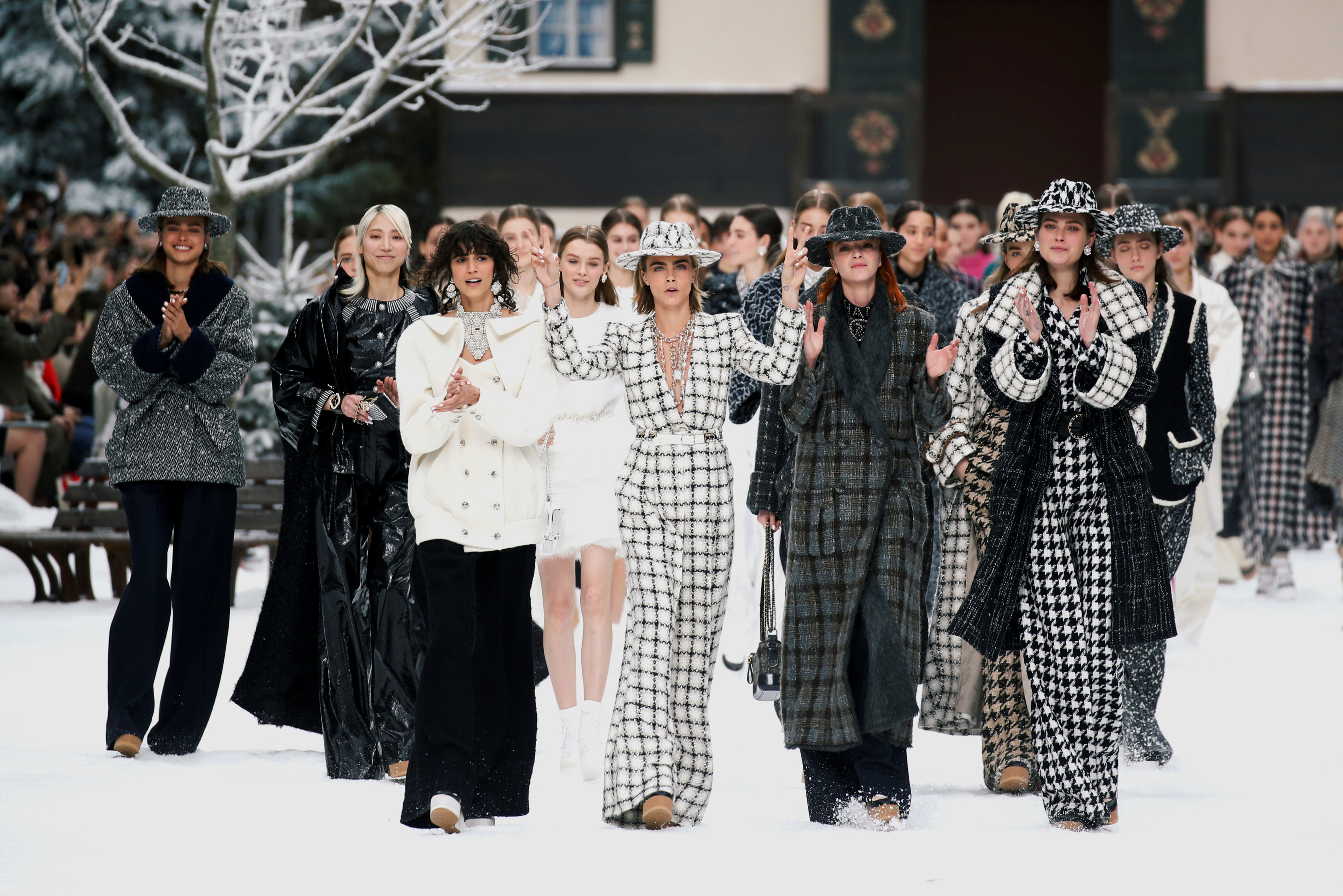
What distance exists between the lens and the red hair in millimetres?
5859

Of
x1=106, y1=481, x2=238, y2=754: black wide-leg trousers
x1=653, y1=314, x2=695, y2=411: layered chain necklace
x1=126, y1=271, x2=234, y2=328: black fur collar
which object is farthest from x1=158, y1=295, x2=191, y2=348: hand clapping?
Result: x1=653, y1=314, x2=695, y2=411: layered chain necklace

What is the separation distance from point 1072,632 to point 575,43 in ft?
48.5

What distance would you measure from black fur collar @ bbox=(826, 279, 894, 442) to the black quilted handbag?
703 millimetres

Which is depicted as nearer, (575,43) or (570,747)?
(570,747)

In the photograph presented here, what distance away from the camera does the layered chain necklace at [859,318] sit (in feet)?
19.1

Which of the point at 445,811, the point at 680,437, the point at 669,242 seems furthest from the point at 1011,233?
the point at 445,811

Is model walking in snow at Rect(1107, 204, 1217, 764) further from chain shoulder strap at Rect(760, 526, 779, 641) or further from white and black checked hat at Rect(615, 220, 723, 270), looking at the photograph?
white and black checked hat at Rect(615, 220, 723, 270)

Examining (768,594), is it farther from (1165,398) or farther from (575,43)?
(575,43)

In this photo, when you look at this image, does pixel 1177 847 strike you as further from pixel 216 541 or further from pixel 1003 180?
pixel 1003 180

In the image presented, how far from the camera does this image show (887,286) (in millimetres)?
5891

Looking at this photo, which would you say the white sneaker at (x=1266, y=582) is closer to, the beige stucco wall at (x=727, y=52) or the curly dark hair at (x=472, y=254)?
the curly dark hair at (x=472, y=254)

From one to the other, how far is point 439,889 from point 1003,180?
1847 cm

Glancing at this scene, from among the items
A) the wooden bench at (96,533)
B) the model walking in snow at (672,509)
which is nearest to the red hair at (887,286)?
the model walking in snow at (672,509)

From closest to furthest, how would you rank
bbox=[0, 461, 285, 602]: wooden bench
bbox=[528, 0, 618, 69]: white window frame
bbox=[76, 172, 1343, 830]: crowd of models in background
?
bbox=[76, 172, 1343, 830]: crowd of models in background, bbox=[0, 461, 285, 602]: wooden bench, bbox=[528, 0, 618, 69]: white window frame
